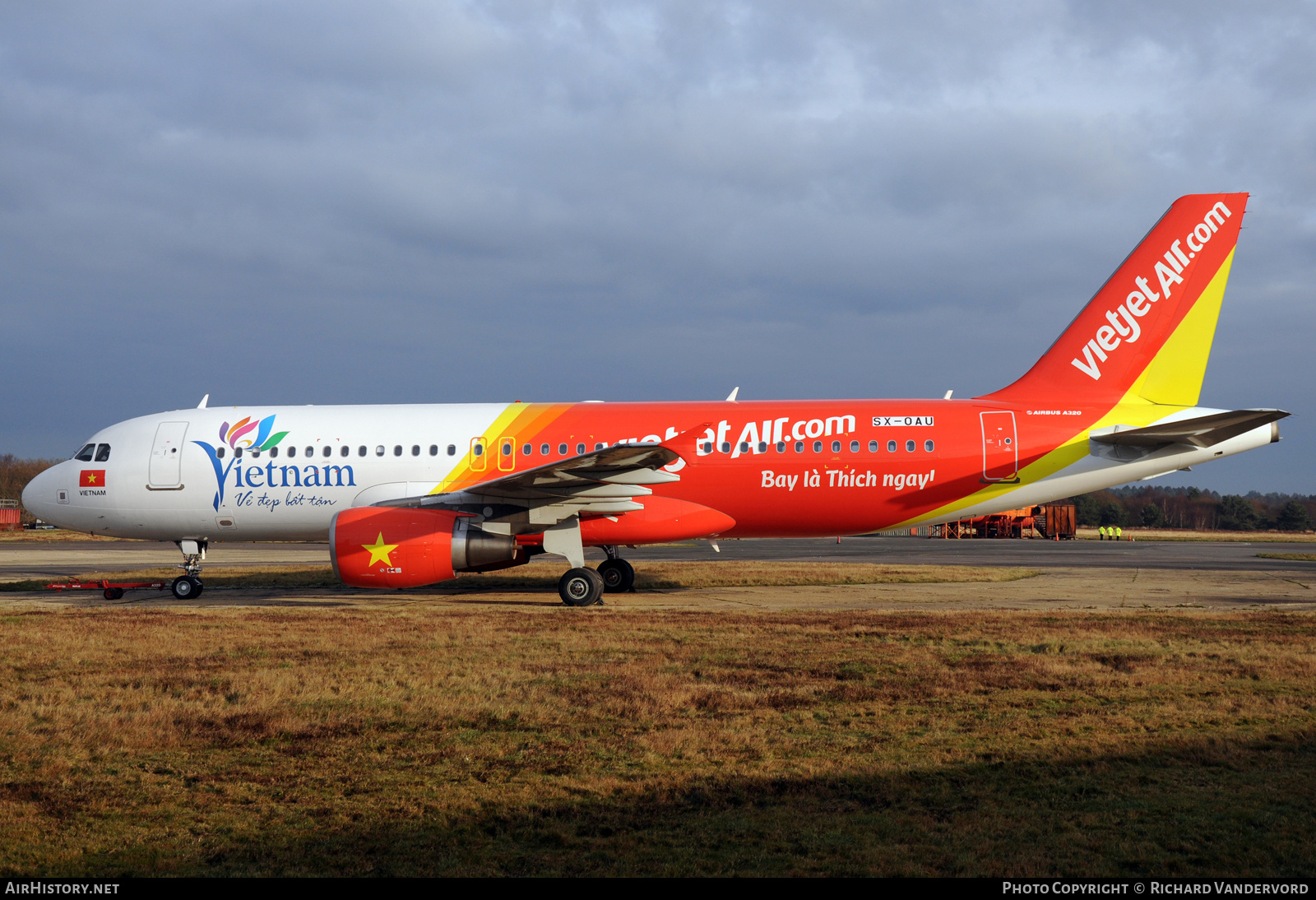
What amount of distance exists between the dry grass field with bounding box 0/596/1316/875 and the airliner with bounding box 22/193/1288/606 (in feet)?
16.2

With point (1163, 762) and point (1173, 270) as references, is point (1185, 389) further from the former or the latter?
point (1163, 762)

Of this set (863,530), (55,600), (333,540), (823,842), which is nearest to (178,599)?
(55,600)

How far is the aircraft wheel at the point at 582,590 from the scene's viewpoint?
15312 mm

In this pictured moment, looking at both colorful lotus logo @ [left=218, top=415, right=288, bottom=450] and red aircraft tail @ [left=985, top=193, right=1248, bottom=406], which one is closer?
red aircraft tail @ [left=985, top=193, right=1248, bottom=406]

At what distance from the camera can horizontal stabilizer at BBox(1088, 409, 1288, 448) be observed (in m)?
14.9

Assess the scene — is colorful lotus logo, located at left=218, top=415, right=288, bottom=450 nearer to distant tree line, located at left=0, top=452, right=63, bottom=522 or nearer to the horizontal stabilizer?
the horizontal stabilizer

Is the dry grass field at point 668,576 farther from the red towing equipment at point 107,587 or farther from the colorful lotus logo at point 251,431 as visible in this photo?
the colorful lotus logo at point 251,431

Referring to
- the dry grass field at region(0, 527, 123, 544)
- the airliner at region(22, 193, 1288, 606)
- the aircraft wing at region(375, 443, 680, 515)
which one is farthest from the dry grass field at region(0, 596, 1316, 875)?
the dry grass field at region(0, 527, 123, 544)

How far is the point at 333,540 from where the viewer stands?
14.9 m

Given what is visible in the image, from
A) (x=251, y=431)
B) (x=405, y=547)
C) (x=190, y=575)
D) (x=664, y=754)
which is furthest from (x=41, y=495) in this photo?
(x=664, y=754)

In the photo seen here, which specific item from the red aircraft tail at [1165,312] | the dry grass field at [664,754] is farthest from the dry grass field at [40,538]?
the red aircraft tail at [1165,312]

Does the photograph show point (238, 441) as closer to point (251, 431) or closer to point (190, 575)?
point (251, 431)

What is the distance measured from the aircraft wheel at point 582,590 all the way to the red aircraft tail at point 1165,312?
946 centimetres

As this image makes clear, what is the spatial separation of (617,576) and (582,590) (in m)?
2.82
